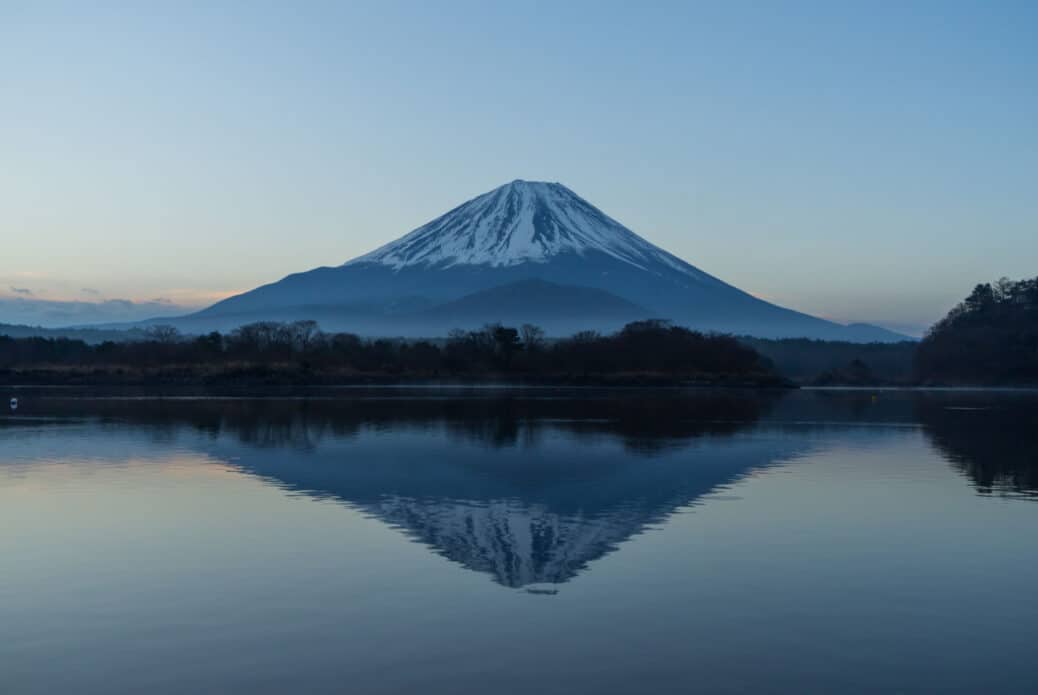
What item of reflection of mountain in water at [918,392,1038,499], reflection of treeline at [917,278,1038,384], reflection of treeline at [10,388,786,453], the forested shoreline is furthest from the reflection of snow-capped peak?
reflection of treeline at [917,278,1038,384]

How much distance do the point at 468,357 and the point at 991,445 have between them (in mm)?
66194

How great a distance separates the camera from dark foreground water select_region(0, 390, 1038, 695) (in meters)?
8.86

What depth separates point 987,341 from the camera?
342 feet

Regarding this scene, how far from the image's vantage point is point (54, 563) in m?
13.1

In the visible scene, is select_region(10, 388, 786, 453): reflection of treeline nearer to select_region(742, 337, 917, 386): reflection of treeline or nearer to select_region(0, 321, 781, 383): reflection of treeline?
select_region(0, 321, 781, 383): reflection of treeline

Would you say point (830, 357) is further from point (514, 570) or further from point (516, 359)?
point (514, 570)

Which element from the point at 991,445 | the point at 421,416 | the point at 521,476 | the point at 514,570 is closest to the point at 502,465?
the point at 521,476

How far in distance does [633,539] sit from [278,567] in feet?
16.2

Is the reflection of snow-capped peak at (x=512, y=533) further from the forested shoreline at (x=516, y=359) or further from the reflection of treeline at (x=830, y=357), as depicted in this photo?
the reflection of treeline at (x=830, y=357)

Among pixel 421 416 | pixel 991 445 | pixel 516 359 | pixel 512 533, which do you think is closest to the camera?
pixel 512 533

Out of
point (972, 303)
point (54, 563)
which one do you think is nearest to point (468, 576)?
point (54, 563)

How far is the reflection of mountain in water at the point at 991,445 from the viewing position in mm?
21484

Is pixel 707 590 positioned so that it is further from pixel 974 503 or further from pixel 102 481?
pixel 102 481

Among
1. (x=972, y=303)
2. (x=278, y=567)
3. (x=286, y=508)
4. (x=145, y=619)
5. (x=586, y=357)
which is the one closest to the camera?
(x=145, y=619)
